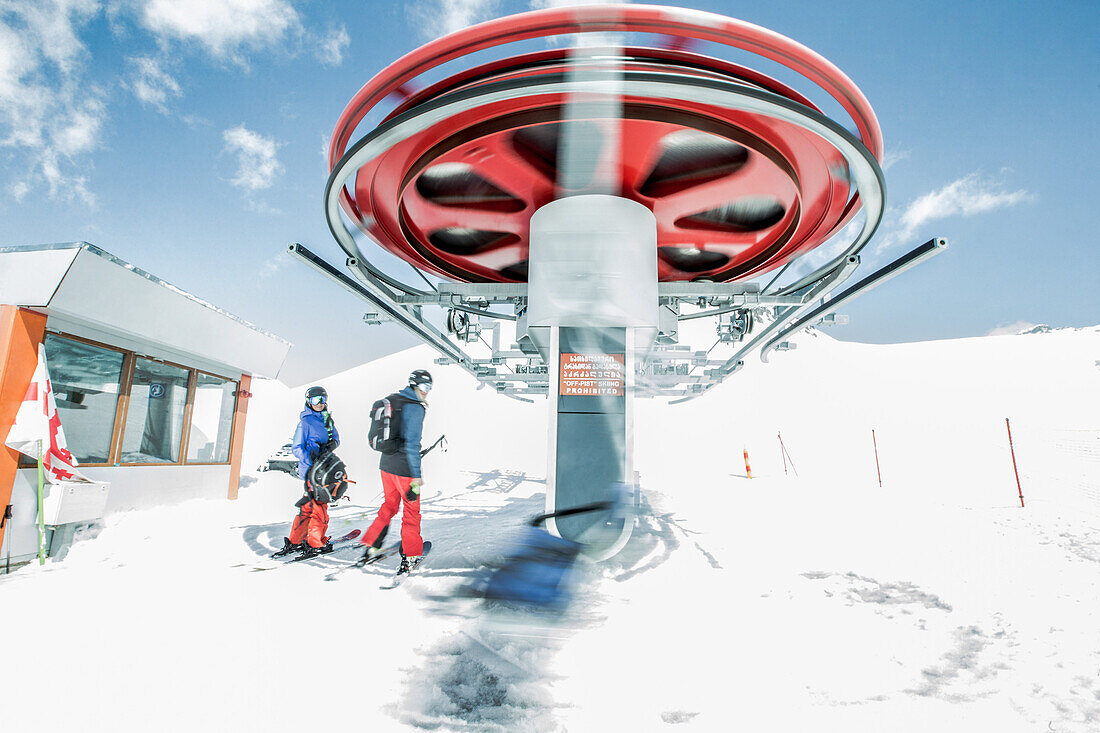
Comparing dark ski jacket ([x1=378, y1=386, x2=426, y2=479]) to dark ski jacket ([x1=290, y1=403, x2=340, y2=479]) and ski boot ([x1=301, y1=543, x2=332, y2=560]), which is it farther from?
ski boot ([x1=301, y1=543, x2=332, y2=560])

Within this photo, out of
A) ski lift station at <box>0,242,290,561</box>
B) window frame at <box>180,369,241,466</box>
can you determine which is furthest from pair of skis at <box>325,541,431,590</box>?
window frame at <box>180,369,241,466</box>

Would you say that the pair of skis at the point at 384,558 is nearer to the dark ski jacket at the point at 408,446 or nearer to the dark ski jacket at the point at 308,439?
the dark ski jacket at the point at 408,446

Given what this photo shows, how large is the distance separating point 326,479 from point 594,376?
122 inches

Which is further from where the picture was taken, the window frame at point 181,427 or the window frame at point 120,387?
the window frame at point 181,427

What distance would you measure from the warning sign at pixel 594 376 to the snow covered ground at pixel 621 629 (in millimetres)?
1661

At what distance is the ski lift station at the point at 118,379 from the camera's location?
17.5 ft

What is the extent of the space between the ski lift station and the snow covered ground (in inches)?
25.9

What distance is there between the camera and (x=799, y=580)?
4324mm

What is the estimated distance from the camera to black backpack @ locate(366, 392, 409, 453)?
487cm

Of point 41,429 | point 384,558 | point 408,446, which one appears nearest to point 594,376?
point 408,446

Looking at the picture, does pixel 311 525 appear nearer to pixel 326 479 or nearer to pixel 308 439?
pixel 326 479

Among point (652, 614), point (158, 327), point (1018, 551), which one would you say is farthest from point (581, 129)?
point (158, 327)

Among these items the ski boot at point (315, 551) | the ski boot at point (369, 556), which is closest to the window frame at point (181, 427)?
the ski boot at point (315, 551)

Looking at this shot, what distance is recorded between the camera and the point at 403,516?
181 inches
